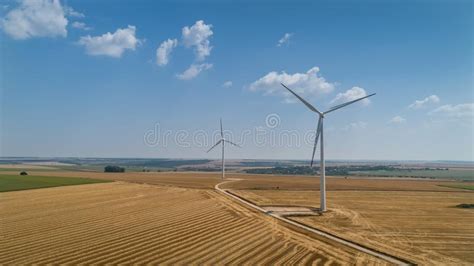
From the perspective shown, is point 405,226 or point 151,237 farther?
point 405,226

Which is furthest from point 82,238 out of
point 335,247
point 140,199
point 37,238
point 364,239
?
point 140,199

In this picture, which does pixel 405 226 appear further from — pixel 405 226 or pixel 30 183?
pixel 30 183

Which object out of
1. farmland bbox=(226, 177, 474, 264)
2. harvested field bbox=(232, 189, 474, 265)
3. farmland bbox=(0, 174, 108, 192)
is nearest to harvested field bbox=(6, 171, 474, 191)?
farmland bbox=(0, 174, 108, 192)

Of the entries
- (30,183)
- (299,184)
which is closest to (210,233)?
(30,183)

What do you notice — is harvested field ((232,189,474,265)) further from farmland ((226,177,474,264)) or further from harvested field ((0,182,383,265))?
harvested field ((0,182,383,265))

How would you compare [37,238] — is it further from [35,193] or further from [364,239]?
[35,193]

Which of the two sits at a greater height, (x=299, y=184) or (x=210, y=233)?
(x=299, y=184)

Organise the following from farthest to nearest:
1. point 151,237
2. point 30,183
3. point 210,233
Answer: point 30,183 < point 210,233 < point 151,237
